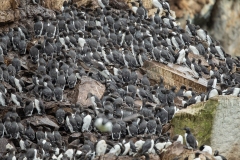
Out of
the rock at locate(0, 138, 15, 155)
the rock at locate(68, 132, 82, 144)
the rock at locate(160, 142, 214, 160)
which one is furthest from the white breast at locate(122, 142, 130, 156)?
the rock at locate(0, 138, 15, 155)

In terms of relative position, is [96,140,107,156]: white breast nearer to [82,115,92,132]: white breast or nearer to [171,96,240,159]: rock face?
[82,115,92,132]: white breast

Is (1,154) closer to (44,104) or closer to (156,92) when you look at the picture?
(44,104)

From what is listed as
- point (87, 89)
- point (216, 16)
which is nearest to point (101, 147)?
point (87, 89)

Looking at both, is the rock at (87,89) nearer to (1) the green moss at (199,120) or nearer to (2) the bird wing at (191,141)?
(1) the green moss at (199,120)

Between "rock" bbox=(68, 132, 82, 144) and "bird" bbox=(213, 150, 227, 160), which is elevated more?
"bird" bbox=(213, 150, 227, 160)

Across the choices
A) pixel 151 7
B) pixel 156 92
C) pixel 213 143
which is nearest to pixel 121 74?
pixel 156 92

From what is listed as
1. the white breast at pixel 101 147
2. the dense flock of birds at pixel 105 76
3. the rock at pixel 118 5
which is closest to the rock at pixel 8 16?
the dense flock of birds at pixel 105 76
